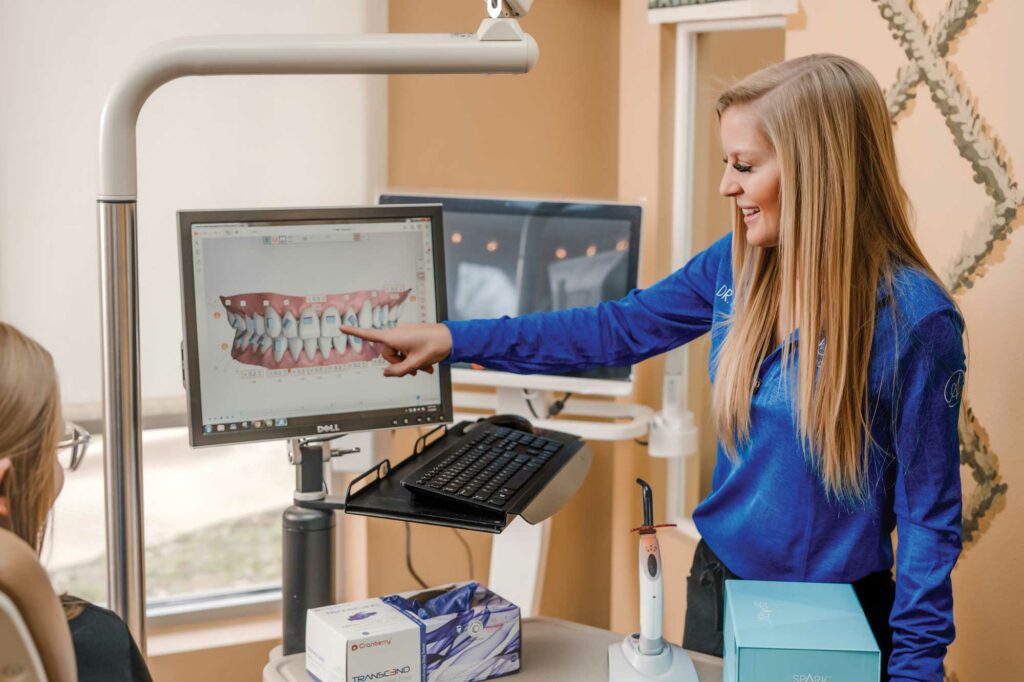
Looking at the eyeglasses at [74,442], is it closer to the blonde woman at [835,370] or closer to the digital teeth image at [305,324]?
the digital teeth image at [305,324]

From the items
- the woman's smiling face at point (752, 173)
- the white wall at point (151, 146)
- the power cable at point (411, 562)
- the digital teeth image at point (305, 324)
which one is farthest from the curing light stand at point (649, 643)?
the white wall at point (151, 146)

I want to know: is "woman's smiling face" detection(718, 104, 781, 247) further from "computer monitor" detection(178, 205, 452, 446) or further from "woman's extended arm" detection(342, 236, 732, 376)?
"computer monitor" detection(178, 205, 452, 446)

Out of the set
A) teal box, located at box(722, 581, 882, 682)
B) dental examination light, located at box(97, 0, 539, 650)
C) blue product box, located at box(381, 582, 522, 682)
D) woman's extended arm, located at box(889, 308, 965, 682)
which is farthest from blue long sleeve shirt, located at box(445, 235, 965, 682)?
dental examination light, located at box(97, 0, 539, 650)

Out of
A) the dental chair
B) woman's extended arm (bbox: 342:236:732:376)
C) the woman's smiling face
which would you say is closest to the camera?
the dental chair

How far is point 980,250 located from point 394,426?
1.00 meters

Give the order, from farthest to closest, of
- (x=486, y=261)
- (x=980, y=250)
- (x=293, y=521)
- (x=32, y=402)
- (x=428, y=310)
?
(x=486, y=261), (x=980, y=250), (x=428, y=310), (x=293, y=521), (x=32, y=402)

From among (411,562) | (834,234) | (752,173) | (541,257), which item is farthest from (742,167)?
(411,562)

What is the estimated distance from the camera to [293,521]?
158 centimetres

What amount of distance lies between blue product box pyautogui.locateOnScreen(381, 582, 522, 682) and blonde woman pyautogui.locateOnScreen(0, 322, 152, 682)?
341 millimetres

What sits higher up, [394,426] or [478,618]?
[394,426]

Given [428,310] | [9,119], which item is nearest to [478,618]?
[428,310]

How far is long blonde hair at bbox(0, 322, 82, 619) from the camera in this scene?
1.19 meters

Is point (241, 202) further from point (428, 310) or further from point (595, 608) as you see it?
point (595, 608)

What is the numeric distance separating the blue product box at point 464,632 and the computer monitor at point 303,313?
12.9 inches
